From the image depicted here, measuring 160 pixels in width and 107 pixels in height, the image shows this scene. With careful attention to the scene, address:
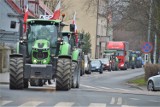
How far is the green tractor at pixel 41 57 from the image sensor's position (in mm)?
19641

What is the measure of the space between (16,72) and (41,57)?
45.3 inches

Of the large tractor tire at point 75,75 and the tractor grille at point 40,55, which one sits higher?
the tractor grille at point 40,55

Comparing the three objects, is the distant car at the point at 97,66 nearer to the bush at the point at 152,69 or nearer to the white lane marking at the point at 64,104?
the bush at the point at 152,69

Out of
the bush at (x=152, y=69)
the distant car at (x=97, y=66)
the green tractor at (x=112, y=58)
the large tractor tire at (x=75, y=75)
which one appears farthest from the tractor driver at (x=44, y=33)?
the green tractor at (x=112, y=58)

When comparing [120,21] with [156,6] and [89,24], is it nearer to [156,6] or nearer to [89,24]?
[156,6]

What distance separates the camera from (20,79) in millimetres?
19609

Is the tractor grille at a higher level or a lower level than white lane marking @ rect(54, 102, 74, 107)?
higher

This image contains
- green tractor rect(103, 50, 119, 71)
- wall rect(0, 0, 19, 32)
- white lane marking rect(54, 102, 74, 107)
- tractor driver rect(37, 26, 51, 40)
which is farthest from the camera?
green tractor rect(103, 50, 119, 71)

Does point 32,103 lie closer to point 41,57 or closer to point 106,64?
point 41,57

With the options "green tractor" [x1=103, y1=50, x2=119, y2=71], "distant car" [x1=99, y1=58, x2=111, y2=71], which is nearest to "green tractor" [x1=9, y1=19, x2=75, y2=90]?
"distant car" [x1=99, y1=58, x2=111, y2=71]

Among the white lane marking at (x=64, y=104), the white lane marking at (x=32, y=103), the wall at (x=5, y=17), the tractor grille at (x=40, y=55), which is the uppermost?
the wall at (x=5, y=17)

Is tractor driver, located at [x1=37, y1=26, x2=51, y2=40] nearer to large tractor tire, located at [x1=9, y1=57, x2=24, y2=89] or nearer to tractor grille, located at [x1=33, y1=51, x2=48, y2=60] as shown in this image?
tractor grille, located at [x1=33, y1=51, x2=48, y2=60]

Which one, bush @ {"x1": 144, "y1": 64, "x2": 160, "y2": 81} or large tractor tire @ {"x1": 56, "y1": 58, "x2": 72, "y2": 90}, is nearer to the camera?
large tractor tire @ {"x1": 56, "y1": 58, "x2": 72, "y2": 90}

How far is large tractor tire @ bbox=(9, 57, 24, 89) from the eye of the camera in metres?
19.5
